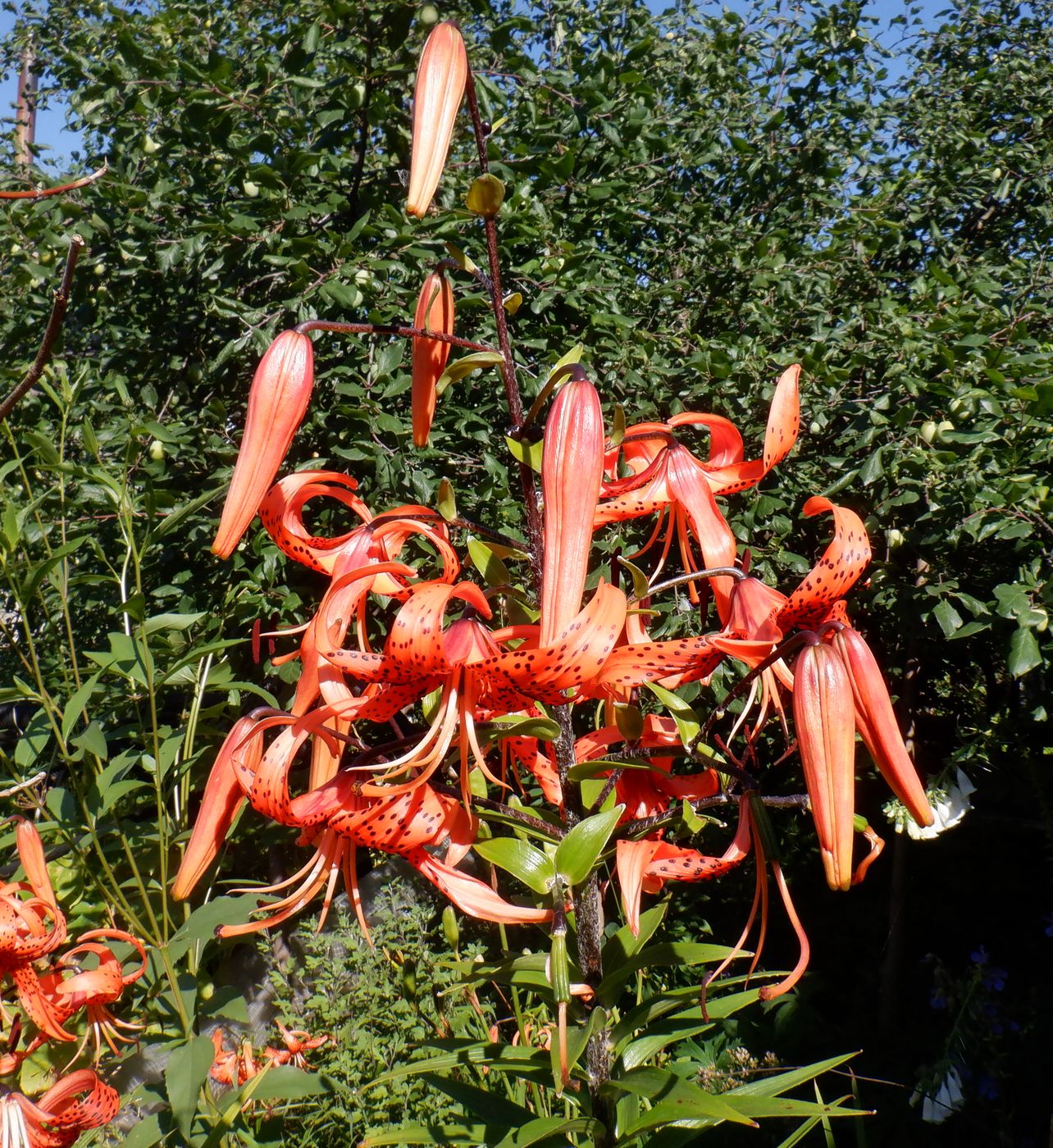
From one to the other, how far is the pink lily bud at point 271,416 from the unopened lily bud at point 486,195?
0.16 m

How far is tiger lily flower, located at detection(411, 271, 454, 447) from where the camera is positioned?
2.50ft

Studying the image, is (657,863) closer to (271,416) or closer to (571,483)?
(571,483)

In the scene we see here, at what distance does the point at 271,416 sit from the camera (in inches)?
26.0

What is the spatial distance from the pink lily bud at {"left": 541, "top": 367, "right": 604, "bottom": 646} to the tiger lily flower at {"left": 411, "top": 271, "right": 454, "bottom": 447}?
193 mm

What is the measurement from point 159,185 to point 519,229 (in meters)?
0.72

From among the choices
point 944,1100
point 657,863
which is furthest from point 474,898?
point 944,1100

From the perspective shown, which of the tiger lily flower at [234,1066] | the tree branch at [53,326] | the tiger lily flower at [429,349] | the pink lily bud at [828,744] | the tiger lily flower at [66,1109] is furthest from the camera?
the tiger lily flower at [234,1066]

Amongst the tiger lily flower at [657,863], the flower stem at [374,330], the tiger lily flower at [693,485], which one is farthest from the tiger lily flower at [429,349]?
the tiger lily flower at [657,863]

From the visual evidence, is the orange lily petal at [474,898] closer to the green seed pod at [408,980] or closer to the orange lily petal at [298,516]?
the orange lily petal at [298,516]

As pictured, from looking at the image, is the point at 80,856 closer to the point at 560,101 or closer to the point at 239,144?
the point at 239,144

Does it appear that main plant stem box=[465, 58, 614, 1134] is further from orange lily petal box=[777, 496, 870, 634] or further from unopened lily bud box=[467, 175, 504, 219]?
orange lily petal box=[777, 496, 870, 634]

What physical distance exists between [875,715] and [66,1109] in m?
1.09

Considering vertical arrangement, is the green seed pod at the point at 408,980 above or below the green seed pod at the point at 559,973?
below

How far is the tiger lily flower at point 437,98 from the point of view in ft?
2.18
